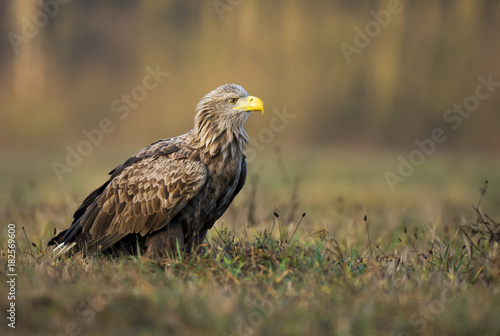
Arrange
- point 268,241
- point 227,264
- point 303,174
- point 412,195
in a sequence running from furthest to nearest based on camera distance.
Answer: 1. point 303,174
2. point 412,195
3. point 268,241
4. point 227,264

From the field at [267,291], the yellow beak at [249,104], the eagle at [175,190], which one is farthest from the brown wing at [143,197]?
the yellow beak at [249,104]

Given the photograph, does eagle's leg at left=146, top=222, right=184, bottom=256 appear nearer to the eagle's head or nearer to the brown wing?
the brown wing

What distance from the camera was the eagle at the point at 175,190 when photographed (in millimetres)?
6230

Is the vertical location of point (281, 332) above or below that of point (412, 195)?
above

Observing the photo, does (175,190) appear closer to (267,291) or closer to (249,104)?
(249,104)

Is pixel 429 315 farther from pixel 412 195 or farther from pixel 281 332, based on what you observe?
pixel 412 195

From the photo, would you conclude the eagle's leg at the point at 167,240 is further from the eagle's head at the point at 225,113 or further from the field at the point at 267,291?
the eagle's head at the point at 225,113

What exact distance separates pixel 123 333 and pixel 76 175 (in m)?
13.0

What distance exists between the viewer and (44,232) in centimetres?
864

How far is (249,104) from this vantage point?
21.4ft

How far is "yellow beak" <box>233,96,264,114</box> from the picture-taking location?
6.46 m

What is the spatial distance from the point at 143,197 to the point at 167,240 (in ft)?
1.47

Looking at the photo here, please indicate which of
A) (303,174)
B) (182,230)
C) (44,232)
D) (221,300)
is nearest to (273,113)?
(303,174)

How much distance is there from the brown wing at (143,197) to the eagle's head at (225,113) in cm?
39
